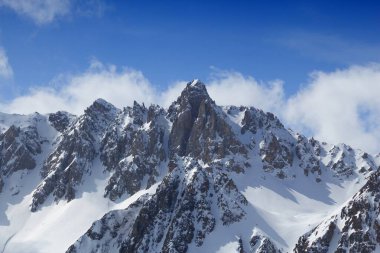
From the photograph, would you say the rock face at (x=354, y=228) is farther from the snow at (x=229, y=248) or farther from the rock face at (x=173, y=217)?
the rock face at (x=173, y=217)

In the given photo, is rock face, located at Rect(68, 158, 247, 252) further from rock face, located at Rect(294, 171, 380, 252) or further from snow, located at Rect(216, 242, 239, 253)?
rock face, located at Rect(294, 171, 380, 252)

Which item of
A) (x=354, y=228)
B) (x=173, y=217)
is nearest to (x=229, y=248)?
(x=173, y=217)

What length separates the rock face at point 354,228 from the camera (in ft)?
484

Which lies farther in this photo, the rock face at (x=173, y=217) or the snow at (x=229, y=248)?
the rock face at (x=173, y=217)

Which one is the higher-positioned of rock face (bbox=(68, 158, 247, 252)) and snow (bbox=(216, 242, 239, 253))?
rock face (bbox=(68, 158, 247, 252))

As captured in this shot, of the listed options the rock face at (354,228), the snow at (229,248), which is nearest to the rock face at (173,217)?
the snow at (229,248)

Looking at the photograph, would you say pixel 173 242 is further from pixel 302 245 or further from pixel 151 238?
pixel 302 245

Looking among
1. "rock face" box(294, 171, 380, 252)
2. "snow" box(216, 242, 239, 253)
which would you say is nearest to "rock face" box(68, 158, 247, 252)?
"snow" box(216, 242, 239, 253)

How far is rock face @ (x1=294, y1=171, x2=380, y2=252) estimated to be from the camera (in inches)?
5807

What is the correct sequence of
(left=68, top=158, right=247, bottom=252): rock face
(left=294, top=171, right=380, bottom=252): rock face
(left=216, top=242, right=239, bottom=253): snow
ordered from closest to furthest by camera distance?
(left=294, top=171, right=380, bottom=252): rock face, (left=216, top=242, right=239, bottom=253): snow, (left=68, top=158, right=247, bottom=252): rock face

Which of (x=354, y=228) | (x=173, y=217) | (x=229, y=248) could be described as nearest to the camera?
(x=354, y=228)

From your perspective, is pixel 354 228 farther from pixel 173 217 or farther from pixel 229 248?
pixel 173 217

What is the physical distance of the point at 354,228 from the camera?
491 ft

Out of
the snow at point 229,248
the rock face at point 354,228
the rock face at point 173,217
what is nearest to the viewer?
the rock face at point 354,228
